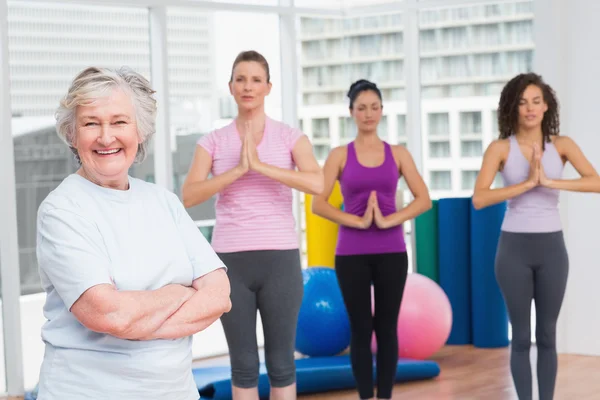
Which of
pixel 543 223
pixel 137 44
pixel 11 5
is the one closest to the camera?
pixel 543 223

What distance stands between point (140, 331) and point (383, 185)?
7.90 ft

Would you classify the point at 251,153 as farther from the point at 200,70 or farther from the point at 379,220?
the point at 200,70

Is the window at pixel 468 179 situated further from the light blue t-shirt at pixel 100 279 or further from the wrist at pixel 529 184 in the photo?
the light blue t-shirt at pixel 100 279

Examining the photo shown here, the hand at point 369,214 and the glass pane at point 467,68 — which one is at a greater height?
Result: the glass pane at point 467,68

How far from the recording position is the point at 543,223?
3848mm

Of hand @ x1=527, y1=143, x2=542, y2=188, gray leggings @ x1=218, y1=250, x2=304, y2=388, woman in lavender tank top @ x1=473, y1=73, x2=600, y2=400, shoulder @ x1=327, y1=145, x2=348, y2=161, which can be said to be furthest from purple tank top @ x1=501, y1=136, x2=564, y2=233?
A: gray leggings @ x1=218, y1=250, x2=304, y2=388

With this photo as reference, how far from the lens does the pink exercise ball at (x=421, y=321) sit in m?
5.29

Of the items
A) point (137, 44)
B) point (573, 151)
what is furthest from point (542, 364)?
point (137, 44)

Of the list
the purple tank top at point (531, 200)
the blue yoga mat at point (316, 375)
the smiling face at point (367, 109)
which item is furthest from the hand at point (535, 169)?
the blue yoga mat at point (316, 375)

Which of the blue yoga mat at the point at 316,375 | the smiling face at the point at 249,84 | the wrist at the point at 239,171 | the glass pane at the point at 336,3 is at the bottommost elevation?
the blue yoga mat at the point at 316,375

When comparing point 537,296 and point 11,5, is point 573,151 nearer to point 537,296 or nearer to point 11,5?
point 537,296

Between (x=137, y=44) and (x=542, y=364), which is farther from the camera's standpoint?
(x=137, y=44)

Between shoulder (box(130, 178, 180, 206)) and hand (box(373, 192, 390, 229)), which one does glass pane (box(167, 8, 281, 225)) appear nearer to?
hand (box(373, 192, 390, 229))

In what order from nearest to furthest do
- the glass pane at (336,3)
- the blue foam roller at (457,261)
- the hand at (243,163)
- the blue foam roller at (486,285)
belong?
the hand at (243,163) < the blue foam roller at (486,285) < the blue foam roller at (457,261) < the glass pane at (336,3)
